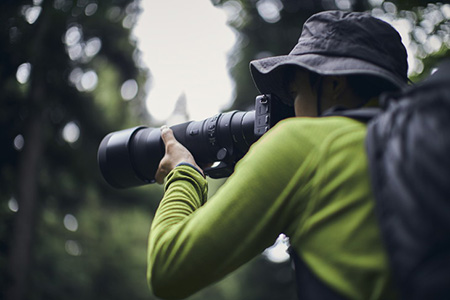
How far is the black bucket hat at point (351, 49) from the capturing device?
49.6 inches

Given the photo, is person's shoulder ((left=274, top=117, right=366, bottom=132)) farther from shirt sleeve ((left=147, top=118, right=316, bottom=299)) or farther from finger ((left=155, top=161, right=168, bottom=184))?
finger ((left=155, top=161, right=168, bottom=184))

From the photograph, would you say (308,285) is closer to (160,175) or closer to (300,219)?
(300,219)

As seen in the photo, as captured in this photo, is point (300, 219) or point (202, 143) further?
point (202, 143)

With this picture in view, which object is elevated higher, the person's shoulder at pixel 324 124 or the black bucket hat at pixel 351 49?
the black bucket hat at pixel 351 49

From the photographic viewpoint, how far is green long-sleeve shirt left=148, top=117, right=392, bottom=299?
1.00 metres

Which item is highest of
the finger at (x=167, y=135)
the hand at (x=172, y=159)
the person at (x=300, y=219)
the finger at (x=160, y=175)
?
the person at (x=300, y=219)

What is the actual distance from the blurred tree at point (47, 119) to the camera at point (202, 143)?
487cm

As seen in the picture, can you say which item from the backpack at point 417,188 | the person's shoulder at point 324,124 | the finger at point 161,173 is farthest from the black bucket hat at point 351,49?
the finger at point 161,173

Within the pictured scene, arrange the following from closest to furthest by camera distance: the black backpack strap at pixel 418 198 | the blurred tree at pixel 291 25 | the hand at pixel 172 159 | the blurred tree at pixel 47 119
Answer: the black backpack strap at pixel 418 198 < the hand at pixel 172 159 < the blurred tree at pixel 291 25 < the blurred tree at pixel 47 119

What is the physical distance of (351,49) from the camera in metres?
1.28

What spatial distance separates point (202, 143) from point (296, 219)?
0.92 meters

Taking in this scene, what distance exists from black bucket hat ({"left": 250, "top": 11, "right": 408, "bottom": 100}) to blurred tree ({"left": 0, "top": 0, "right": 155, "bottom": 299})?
19.5ft

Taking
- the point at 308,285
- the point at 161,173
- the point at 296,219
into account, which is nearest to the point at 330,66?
the point at 296,219

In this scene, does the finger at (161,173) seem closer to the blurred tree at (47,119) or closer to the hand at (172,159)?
the hand at (172,159)
